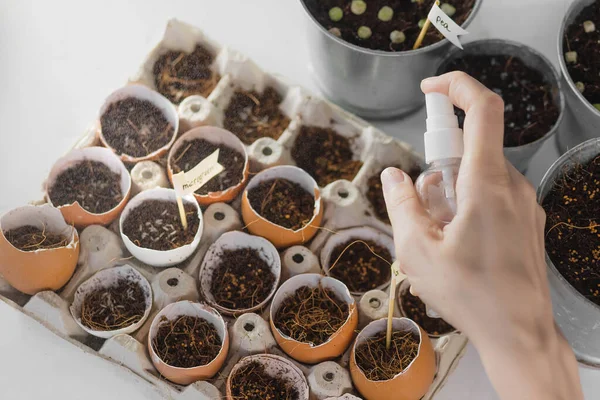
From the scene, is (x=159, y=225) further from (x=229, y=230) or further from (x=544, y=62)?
(x=544, y=62)

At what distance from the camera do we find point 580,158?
1.02m

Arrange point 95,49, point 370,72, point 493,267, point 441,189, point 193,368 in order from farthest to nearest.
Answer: point 95,49
point 370,72
point 193,368
point 441,189
point 493,267

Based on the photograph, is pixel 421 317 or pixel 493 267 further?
pixel 421 317

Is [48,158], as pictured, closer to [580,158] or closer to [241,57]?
[241,57]

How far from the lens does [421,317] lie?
1085mm

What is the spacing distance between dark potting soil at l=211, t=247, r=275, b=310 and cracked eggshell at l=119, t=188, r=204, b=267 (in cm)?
6

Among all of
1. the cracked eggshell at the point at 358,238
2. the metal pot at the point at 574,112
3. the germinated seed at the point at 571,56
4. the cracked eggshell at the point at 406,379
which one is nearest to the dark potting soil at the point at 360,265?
the cracked eggshell at the point at 358,238

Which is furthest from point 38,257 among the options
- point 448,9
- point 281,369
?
point 448,9

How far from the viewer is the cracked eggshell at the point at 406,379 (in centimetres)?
94

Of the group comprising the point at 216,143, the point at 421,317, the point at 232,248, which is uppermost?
the point at 216,143

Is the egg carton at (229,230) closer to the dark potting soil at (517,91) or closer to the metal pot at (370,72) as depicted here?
the metal pot at (370,72)

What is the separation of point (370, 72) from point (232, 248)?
1.31 feet

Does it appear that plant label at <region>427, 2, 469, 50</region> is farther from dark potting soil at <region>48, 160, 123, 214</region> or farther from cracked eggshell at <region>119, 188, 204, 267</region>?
dark potting soil at <region>48, 160, 123, 214</region>

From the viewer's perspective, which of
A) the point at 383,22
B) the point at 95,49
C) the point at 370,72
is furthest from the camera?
the point at 95,49
